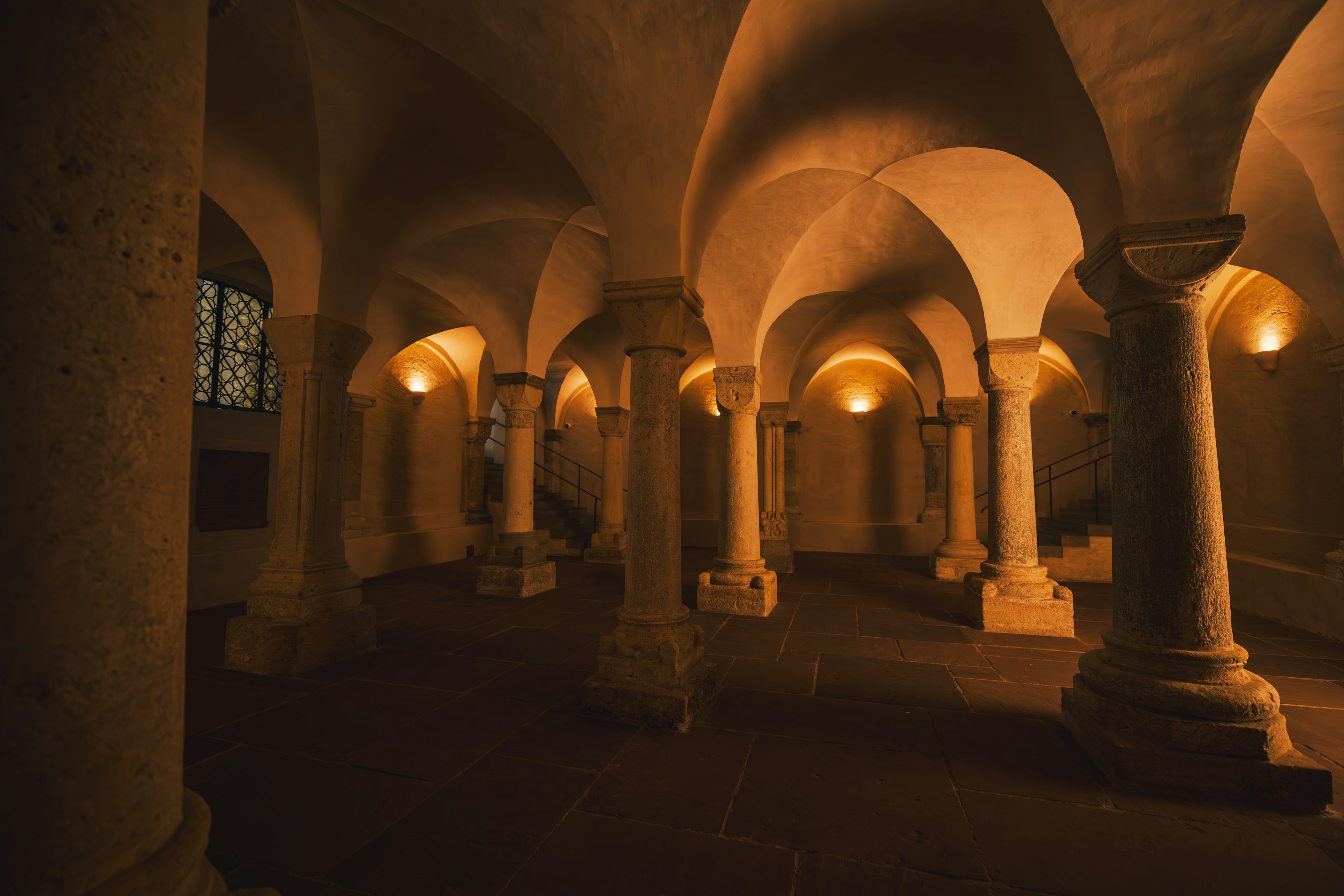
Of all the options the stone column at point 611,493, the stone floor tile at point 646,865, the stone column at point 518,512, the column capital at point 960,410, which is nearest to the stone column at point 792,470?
the stone column at point 611,493

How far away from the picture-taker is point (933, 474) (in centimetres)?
1348

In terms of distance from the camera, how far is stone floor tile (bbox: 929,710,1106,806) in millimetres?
2838

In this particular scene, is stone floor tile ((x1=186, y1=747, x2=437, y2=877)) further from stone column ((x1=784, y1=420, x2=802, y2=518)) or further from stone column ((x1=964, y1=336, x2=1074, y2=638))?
stone column ((x1=784, y1=420, x2=802, y2=518))

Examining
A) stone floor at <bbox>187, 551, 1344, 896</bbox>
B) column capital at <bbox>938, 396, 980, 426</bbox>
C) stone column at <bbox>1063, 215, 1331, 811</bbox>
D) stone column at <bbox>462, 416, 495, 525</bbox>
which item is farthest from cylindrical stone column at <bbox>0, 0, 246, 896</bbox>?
stone column at <bbox>462, 416, 495, 525</bbox>

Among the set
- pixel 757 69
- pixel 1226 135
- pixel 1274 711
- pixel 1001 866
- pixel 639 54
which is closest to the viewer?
pixel 1001 866

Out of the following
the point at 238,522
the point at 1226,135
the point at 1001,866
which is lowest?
the point at 1001,866

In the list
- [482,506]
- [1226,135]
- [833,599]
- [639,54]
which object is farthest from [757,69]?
[482,506]

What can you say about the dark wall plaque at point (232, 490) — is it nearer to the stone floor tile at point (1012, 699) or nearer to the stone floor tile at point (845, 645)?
the stone floor tile at point (845, 645)

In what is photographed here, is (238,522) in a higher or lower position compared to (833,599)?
higher

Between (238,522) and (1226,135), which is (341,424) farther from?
(1226,135)

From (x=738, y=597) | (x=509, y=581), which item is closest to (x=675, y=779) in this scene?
(x=738, y=597)

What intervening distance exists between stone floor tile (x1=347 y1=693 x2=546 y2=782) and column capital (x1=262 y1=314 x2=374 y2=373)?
118 inches

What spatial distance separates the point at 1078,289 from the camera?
28.6 ft

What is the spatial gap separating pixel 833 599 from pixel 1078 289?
594 centimetres
